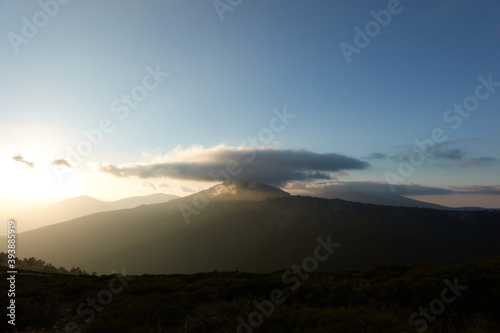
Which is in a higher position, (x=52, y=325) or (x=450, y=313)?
(x=450, y=313)

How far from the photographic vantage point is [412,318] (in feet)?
32.0

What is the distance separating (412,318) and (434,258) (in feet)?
735

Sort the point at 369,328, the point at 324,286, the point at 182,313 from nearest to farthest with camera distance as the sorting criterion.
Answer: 1. the point at 369,328
2. the point at 182,313
3. the point at 324,286

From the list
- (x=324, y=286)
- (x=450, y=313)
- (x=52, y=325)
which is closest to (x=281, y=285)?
(x=324, y=286)

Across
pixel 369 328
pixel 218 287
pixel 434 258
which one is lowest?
pixel 434 258

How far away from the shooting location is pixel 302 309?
10289 millimetres

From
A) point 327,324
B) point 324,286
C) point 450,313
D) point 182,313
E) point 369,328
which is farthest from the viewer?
point 324,286

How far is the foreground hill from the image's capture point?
896cm

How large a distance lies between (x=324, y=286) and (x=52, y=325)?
42.7 ft

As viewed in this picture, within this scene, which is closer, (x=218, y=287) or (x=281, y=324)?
(x=281, y=324)

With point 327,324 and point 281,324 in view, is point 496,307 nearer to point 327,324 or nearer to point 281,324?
point 327,324

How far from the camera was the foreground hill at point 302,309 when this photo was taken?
896 centimetres

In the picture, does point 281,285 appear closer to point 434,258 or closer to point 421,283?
point 421,283

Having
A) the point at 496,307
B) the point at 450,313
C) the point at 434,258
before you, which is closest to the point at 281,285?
the point at 450,313
